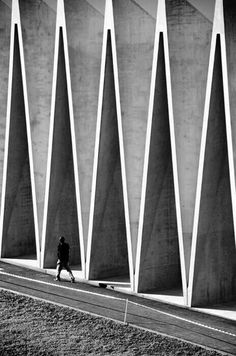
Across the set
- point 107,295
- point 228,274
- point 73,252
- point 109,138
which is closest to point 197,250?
point 228,274

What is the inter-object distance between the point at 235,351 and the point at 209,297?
499 cm

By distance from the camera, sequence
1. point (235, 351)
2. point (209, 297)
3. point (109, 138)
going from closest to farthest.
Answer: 1. point (235, 351)
2. point (209, 297)
3. point (109, 138)

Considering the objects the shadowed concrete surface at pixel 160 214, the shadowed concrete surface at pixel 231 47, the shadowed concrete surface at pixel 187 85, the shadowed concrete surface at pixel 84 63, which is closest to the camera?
the shadowed concrete surface at pixel 231 47

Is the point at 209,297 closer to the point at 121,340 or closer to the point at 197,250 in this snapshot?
the point at 197,250

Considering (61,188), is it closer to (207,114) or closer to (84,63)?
(84,63)

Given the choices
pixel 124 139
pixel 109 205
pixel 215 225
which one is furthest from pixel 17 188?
pixel 215 225

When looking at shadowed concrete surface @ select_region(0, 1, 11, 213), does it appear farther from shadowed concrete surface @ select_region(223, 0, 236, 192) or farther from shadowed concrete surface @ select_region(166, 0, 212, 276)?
shadowed concrete surface @ select_region(223, 0, 236, 192)

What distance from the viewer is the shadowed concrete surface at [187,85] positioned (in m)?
27.4

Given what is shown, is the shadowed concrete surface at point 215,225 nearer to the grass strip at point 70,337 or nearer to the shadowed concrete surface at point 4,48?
the grass strip at point 70,337

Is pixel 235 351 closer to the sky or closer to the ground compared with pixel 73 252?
closer to the ground

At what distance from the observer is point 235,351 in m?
23.4

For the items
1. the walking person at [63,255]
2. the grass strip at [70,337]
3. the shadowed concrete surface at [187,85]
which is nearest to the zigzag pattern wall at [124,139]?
the shadowed concrete surface at [187,85]

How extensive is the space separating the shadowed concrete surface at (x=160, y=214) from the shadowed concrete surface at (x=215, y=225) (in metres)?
2.43

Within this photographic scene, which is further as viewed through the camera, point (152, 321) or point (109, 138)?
point (109, 138)
